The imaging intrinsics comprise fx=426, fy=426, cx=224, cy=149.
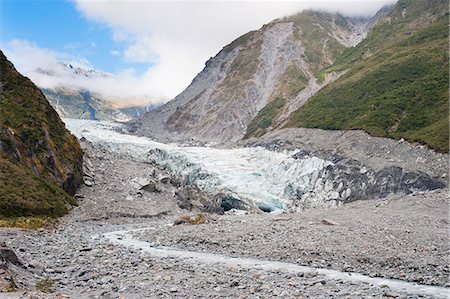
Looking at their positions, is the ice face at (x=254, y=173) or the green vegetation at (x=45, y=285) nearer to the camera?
the green vegetation at (x=45, y=285)

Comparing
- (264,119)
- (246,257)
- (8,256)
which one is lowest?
(246,257)

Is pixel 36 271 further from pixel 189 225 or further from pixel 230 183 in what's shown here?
pixel 230 183

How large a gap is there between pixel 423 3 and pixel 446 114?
388 feet

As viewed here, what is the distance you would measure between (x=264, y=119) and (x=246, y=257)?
385 feet

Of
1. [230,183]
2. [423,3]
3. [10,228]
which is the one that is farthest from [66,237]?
[423,3]

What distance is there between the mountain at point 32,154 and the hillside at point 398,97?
4367cm

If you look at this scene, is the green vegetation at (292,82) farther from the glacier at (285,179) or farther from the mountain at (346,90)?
the glacier at (285,179)

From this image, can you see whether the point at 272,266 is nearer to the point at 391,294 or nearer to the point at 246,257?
the point at 246,257

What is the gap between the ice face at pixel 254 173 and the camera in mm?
54844

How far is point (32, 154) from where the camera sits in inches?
1674

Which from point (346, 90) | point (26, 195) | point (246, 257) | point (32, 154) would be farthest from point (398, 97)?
point (26, 195)

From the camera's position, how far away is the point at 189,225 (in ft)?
108

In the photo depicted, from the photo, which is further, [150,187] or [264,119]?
[264,119]

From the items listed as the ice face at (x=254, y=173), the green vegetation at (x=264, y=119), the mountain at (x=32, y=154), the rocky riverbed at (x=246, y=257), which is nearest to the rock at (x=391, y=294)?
the rocky riverbed at (x=246, y=257)
